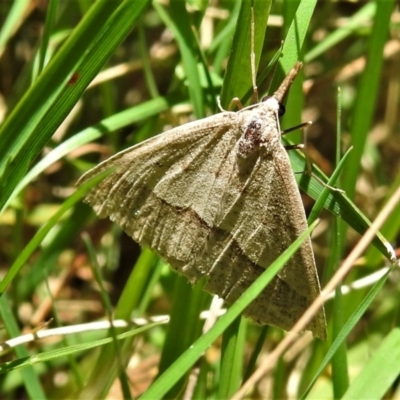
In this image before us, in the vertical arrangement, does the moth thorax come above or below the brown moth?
above

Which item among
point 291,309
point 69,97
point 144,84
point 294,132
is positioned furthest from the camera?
point 144,84

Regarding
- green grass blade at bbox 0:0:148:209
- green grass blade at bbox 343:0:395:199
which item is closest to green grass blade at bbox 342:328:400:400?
green grass blade at bbox 343:0:395:199

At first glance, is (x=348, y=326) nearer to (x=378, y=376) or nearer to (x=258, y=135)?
(x=378, y=376)

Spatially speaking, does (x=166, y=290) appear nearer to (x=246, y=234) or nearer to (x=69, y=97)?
(x=246, y=234)

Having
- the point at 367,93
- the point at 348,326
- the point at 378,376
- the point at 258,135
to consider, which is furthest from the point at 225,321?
the point at 367,93

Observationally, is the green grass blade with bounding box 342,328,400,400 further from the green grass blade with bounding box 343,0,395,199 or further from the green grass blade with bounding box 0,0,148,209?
the green grass blade with bounding box 0,0,148,209

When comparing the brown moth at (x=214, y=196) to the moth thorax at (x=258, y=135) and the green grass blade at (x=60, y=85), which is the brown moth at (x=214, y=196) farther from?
the green grass blade at (x=60, y=85)

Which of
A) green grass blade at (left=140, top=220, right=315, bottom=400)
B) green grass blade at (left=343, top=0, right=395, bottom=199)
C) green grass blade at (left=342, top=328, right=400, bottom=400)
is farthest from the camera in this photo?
green grass blade at (left=343, top=0, right=395, bottom=199)

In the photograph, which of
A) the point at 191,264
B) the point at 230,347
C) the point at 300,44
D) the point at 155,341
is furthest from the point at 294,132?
the point at 155,341
